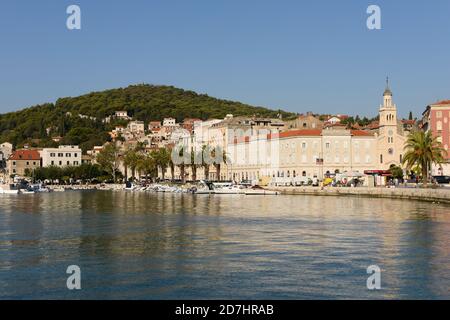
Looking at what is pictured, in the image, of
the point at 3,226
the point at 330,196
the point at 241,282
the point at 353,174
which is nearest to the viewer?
the point at 241,282

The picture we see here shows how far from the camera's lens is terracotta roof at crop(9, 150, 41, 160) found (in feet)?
591

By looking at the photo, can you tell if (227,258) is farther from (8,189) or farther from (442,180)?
(8,189)

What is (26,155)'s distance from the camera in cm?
18162

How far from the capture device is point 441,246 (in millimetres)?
29812

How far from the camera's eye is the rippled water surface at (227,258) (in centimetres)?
2094

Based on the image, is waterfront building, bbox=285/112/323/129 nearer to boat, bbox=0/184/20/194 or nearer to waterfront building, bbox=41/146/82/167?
boat, bbox=0/184/20/194

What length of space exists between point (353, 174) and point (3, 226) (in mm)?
72464

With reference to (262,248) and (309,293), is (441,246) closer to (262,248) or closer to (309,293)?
(262,248)

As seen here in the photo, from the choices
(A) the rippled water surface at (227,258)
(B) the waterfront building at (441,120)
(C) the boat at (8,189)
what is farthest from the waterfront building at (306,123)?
(A) the rippled water surface at (227,258)

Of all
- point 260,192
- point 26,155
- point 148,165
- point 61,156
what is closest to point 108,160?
point 61,156

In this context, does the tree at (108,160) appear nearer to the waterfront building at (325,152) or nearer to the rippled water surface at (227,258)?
the waterfront building at (325,152)

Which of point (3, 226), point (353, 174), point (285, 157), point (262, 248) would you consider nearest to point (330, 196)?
point (353, 174)

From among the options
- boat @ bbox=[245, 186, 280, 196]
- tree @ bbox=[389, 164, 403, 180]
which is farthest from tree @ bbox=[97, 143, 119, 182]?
tree @ bbox=[389, 164, 403, 180]
